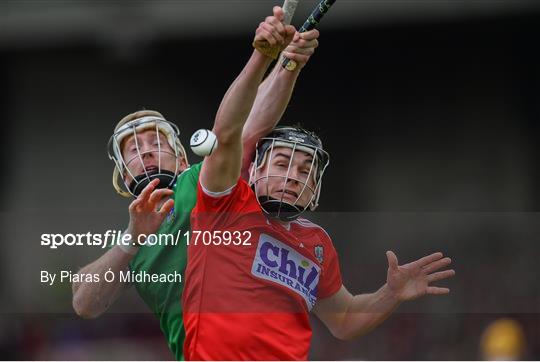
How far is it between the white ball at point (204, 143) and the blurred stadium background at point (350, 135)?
1.02ft

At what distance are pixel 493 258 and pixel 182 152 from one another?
1.05 m

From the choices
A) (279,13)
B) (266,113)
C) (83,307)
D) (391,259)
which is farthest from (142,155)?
A: (391,259)

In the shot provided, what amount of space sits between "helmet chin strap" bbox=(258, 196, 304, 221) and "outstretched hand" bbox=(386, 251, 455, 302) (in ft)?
1.08

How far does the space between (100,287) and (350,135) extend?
0.94 metres

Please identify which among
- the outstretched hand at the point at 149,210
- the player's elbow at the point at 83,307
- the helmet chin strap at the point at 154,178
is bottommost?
the player's elbow at the point at 83,307

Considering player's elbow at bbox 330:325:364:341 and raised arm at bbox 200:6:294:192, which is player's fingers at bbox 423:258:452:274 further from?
raised arm at bbox 200:6:294:192

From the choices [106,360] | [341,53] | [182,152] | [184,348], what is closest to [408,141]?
[341,53]

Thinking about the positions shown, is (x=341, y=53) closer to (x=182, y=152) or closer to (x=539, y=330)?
(x=182, y=152)

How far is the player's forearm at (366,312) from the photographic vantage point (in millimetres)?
3908

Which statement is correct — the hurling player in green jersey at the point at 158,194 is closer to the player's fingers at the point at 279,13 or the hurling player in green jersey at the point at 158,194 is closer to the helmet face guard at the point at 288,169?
the helmet face guard at the point at 288,169

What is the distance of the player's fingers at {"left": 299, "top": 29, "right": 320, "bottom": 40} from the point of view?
370 cm

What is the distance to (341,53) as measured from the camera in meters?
3.85

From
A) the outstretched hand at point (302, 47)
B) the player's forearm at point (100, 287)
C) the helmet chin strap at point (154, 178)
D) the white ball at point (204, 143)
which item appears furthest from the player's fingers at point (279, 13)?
the player's forearm at point (100, 287)

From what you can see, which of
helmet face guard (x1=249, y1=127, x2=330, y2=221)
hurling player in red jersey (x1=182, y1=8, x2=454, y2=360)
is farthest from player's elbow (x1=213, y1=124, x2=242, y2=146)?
helmet face guard (x1=249, y1=127, x2=330, y2=221)
